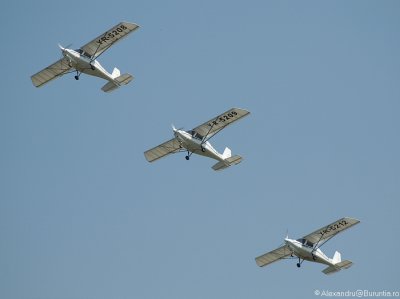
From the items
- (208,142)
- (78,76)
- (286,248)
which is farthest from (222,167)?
(78,76)

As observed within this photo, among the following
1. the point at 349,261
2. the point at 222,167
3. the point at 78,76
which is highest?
the point at 78,76

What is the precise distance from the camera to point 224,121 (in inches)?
2312

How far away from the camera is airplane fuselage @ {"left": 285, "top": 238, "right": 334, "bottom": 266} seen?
59.1 meters

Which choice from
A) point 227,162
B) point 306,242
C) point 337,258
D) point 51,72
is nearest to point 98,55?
point 51,72

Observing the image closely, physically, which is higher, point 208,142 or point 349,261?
point 208,142

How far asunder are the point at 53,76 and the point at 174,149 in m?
9.74

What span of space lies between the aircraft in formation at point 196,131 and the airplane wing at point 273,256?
79 cm

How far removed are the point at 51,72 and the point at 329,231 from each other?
858 inches

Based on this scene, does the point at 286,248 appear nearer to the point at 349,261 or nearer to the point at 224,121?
the point at 349,261

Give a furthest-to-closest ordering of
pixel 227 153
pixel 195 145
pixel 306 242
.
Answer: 1. pixel 227 153
2. pixel 306 242
3. pixel 195 145

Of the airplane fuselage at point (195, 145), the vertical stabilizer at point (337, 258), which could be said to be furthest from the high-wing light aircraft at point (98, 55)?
the vertical stabilizer at point (337, 258)

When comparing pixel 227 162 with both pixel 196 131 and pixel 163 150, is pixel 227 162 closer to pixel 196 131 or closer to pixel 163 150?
pixel 196 131

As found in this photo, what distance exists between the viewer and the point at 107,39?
57375mm

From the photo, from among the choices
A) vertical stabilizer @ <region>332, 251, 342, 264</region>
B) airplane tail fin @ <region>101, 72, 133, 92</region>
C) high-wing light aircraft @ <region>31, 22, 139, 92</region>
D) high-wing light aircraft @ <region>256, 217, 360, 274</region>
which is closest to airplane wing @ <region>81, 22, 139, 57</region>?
high-wing light aircraft @ <region>31, 22, 139, 92</region>
